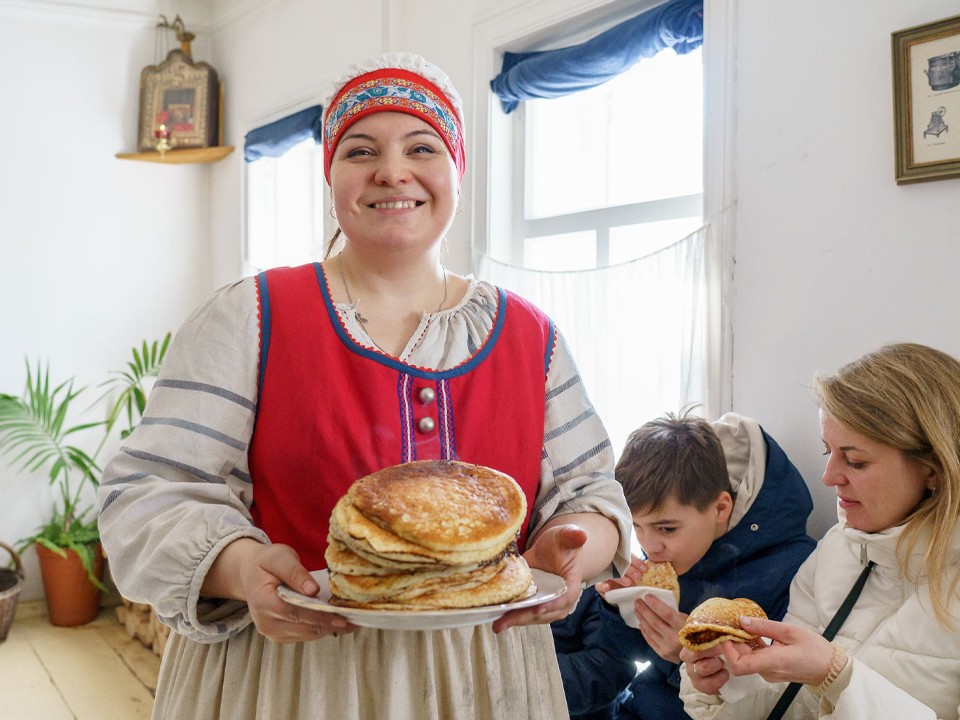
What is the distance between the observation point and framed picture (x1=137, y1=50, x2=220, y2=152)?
196 inches

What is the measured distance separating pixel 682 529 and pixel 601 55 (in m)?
1.46

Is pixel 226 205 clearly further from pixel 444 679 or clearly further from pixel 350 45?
pixel 444 679

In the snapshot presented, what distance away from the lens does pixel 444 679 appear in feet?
3.57

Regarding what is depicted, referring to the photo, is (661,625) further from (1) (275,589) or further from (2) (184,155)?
(2) (184,155)

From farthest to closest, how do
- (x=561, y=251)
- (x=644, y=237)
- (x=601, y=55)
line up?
1. (x=561, y=251)
2. (x=644, y=237)
3. (x=601, y=55)

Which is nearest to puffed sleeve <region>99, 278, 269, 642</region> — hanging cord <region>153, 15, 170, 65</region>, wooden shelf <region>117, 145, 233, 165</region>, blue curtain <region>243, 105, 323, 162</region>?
blue curtain <region>243, 105, 323, 162</region>

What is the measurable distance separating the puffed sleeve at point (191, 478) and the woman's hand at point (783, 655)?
80 centimetres

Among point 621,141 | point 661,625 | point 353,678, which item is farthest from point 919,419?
point 621,141

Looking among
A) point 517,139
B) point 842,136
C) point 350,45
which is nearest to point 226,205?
point 350,45

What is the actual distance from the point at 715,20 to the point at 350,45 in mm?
2070

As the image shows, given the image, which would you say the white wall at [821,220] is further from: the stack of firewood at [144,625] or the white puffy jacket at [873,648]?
the stack of firewood at [144,625]

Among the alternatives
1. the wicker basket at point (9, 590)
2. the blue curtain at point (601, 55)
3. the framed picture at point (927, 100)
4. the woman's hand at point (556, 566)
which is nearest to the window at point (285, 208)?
the blue curtain at point (601, 55)

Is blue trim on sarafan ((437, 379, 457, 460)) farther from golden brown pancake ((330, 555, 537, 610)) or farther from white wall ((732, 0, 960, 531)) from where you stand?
white wall ((732, 0, 960, 531))

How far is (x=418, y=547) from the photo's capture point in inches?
36.3
